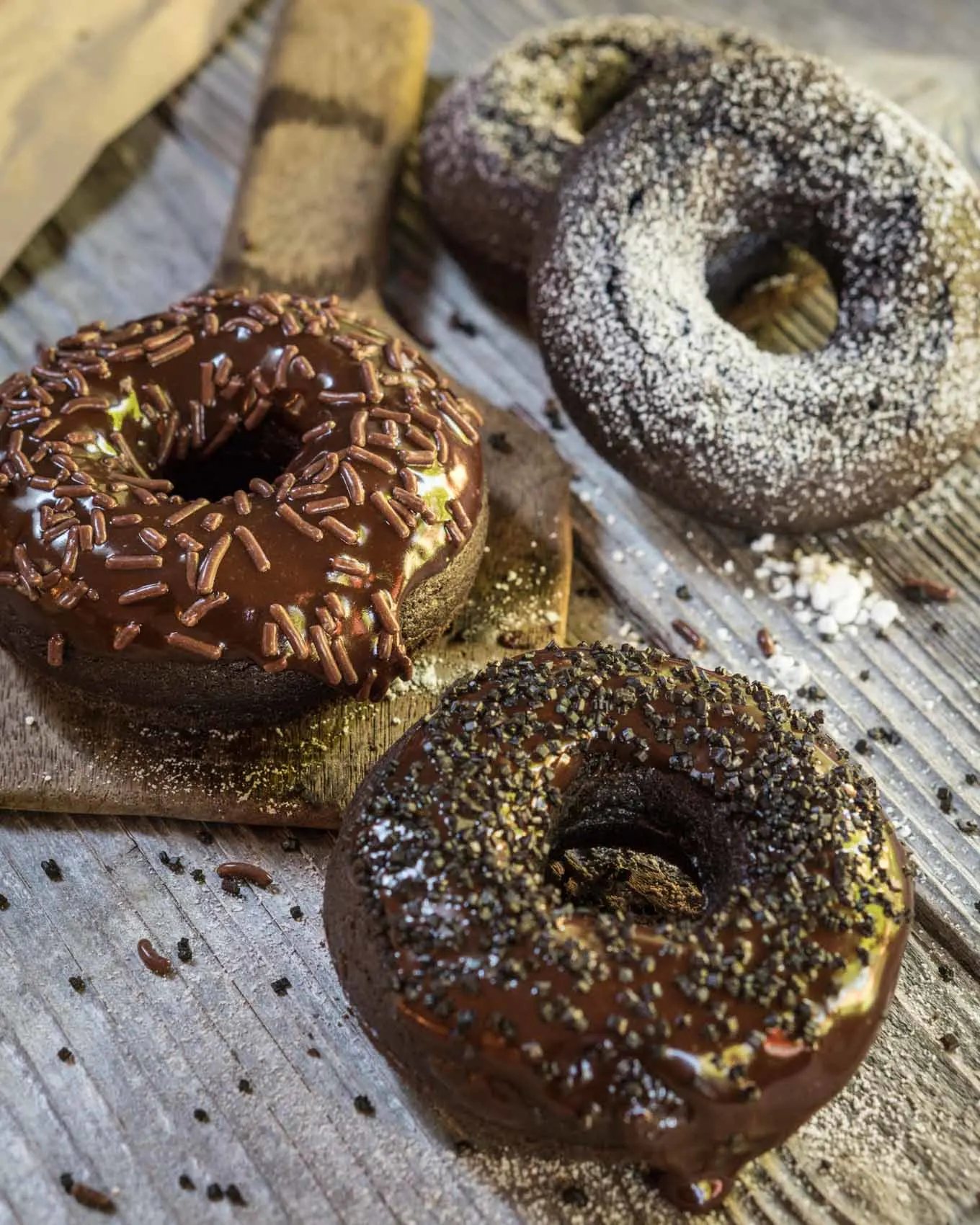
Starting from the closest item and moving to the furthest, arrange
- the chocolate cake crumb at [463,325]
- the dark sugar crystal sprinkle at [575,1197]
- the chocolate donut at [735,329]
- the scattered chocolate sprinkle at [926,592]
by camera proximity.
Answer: the dark sugar crystal sprinkle at [575,1197]
the chocolate donut at [735,329]
the scattered chocolate sprinkle at [926,592]
the chocolate cake crumb at [463,325]

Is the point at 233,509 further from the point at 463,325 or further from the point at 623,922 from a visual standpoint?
the point at 463,325

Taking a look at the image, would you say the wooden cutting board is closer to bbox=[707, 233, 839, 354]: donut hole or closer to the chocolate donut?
the chocolate donut

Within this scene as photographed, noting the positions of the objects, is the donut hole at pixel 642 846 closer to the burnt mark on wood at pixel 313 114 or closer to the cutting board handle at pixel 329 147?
the cutting board handle at pixel 329 147

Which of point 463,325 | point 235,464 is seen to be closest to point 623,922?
point 235,464

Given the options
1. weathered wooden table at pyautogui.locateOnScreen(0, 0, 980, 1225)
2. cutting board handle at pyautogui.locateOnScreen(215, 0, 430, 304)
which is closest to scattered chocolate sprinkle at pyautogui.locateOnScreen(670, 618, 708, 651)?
weathered wooden table at pyautogui.locateOnScreen(0, 0, 980, 1225)

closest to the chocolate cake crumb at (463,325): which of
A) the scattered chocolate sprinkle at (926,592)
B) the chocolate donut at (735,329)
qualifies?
the chocolate donut at (735,329)

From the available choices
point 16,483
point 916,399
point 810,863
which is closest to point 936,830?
point 810,863
